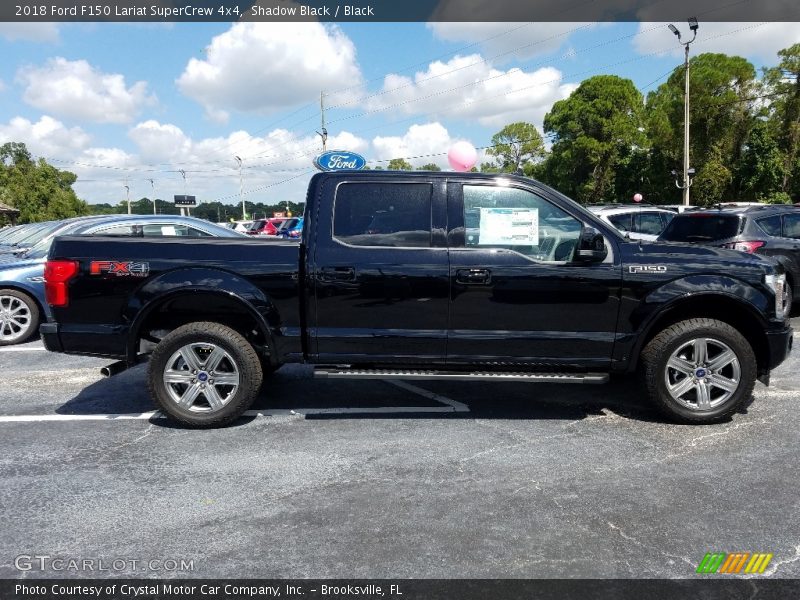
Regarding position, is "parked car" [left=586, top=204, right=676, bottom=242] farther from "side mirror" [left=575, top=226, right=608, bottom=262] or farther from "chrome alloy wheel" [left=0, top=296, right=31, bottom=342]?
"chrome alloy wheel" [left=0, top=296, right=31, bottom=342]

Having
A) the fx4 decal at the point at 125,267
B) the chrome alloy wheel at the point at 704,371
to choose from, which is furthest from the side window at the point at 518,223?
the fx4 decal at the point at 125,267

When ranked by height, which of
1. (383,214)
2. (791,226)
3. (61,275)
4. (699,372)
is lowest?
(699,372)

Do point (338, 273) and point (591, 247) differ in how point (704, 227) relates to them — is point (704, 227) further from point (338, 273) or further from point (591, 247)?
point (338, 273)

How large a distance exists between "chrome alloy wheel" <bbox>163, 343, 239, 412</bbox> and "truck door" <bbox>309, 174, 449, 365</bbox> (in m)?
0.69

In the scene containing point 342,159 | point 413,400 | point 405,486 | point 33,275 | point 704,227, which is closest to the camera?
point 405,486

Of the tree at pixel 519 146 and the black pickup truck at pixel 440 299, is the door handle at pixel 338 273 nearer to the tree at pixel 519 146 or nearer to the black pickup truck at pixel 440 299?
the black pickup truck at pixel 440 299

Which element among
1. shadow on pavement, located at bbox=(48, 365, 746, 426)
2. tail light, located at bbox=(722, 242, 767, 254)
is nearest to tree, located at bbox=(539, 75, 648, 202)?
tail light, located at bbox=(722, 242, 767, 254)

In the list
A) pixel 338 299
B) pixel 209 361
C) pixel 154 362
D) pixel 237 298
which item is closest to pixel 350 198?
pixel 338 299

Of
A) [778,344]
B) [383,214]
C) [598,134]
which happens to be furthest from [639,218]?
[598,134]

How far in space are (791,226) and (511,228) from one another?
6239mm

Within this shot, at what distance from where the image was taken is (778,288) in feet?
14.5

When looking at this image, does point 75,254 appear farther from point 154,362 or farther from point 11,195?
point 11,195

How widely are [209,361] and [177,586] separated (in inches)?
83.0

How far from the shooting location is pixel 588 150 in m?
47.2
